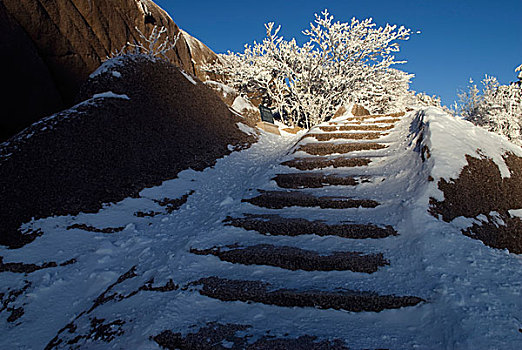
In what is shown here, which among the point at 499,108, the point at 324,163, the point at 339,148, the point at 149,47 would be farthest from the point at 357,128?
the point at 499,108

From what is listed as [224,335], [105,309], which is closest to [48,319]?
[105,309]

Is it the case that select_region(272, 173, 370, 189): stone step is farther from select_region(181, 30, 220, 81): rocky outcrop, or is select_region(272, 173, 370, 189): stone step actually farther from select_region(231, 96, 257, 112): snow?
select_region(181, 30, 220, 81): rocky outcrop

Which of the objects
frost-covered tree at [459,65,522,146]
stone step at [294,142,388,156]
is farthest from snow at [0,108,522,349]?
frost-covered tree at [459,65,522,146]

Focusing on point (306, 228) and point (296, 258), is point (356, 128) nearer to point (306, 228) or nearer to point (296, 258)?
point (306, 228)

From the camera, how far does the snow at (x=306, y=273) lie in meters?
1.98

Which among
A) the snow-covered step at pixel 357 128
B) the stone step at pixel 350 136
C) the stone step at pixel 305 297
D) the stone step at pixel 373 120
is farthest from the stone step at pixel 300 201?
the stone step at pixel 373 120

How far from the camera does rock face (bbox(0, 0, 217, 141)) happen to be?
7.11 meters

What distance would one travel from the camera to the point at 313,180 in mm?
4520

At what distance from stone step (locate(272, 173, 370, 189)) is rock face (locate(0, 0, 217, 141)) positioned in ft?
22.2

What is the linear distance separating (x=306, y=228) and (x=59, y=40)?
10115mm

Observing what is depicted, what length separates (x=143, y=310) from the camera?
225 centimetres

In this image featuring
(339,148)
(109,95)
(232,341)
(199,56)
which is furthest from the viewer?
(199,56)

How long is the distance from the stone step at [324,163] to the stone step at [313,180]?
14.8 inches

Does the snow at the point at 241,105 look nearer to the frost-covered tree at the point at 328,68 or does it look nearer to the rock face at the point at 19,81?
the frost-covered tree at the point at 328,68
